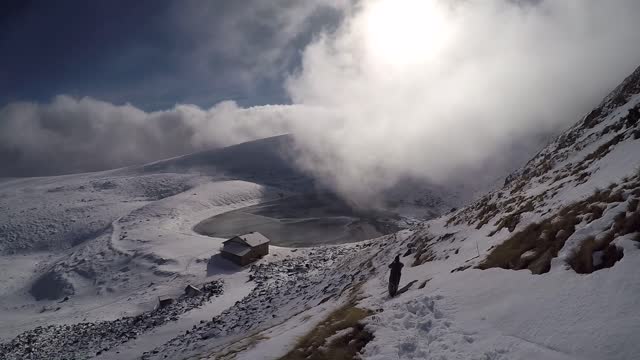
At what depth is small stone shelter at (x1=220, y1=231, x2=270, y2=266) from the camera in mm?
61750

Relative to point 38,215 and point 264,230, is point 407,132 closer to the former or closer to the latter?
point 264,230

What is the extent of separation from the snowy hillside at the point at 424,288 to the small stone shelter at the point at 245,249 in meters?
2.02

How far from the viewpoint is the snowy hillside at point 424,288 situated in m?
9.60

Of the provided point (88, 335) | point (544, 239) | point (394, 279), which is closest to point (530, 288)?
point (544, 239)

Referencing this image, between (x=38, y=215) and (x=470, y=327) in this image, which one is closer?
(x=470, y=327)

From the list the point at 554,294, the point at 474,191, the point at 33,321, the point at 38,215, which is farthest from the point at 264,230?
the point at 554,294

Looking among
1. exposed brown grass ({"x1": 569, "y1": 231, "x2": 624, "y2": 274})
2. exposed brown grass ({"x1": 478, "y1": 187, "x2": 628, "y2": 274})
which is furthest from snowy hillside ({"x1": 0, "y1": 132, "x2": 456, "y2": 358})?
exposed brown grass ({"x1": 569, "y1": 231, "x2": 624, "y2": 274})

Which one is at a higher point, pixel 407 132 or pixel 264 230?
pixel 407 132

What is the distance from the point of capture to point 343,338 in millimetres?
14508

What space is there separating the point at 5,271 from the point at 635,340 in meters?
106

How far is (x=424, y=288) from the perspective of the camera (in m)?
16.2

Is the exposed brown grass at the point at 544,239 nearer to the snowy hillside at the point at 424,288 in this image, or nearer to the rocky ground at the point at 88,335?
the snowy hillside at the point at 424,288

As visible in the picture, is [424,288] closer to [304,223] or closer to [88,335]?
[88,335]

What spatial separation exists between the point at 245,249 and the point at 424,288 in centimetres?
4959
